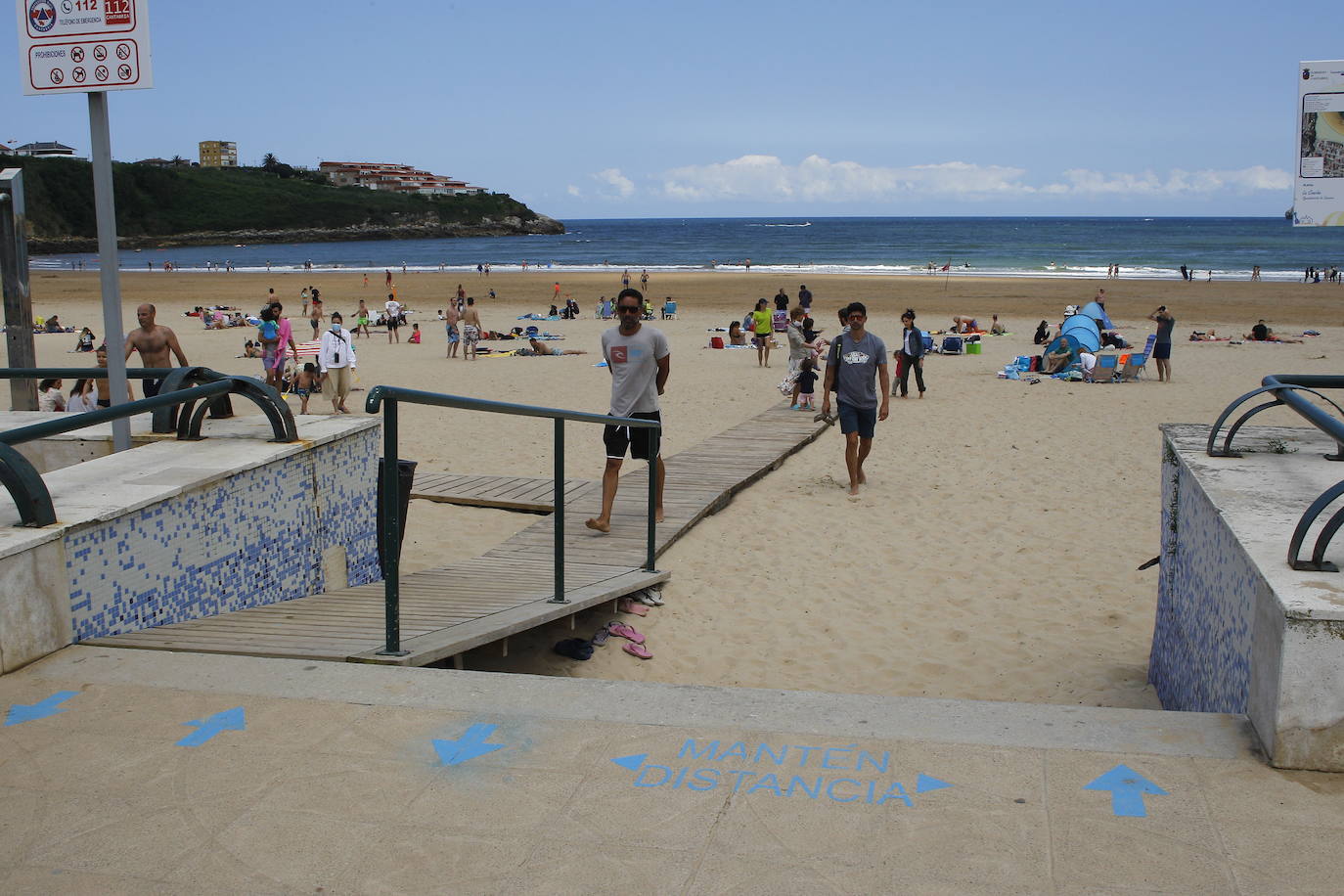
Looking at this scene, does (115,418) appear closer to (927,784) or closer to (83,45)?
(83,45)

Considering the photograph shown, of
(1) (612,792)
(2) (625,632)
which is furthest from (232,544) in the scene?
(1) (612,792)

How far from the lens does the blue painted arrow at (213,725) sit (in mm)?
3090

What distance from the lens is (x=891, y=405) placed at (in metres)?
14.4

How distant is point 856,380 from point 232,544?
576cm

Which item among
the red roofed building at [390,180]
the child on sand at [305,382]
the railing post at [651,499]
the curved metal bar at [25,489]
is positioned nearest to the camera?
the curved metal bar at [25,489]

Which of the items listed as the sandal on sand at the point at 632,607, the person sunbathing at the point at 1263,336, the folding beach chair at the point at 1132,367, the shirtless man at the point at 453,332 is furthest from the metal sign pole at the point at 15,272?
the person sunbathing at the point at 1263,336

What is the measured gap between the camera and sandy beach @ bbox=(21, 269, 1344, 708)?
217 inches

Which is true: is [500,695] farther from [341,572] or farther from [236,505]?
[341,572]

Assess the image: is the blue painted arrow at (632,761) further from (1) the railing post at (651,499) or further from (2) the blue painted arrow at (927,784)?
(1) the railing post at (651,499)

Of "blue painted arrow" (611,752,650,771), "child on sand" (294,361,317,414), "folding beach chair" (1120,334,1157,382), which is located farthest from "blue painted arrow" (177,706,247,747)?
"folding beach chair" (1120,334,1157,382)

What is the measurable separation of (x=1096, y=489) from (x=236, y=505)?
7291mm

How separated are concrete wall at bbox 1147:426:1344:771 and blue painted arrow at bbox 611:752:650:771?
5.46 ft

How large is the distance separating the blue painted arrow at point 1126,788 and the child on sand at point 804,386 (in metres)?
10.4

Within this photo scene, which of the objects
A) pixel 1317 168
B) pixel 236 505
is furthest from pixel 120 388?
pixel 1317 168
